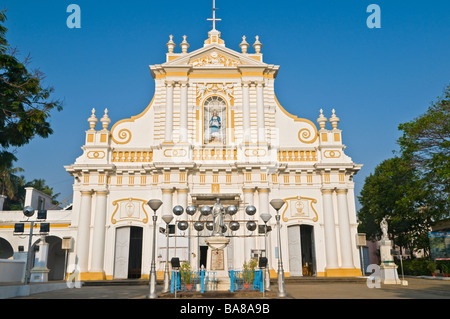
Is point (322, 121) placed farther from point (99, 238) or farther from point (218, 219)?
point (99, 238)

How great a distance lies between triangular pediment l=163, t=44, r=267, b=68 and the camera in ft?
87.2

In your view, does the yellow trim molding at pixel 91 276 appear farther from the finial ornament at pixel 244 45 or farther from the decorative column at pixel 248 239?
the finial ornament at pixel 244 45

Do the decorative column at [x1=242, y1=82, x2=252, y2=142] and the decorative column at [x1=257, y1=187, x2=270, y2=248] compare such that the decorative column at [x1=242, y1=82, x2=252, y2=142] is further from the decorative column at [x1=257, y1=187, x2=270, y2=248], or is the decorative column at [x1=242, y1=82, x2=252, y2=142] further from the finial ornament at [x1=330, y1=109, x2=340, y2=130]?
the finial ornament at [x1=330, y1=109, x2=340, y2=130]

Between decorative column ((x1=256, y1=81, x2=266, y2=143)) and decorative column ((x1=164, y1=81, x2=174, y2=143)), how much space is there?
5.40m

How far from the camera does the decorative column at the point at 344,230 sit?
23906mm

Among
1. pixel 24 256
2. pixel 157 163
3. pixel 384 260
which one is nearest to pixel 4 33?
pixel 157 163

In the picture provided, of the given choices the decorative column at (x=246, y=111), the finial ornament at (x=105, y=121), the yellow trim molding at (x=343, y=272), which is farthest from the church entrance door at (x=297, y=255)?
the finial ornament at (x=105, y=121)

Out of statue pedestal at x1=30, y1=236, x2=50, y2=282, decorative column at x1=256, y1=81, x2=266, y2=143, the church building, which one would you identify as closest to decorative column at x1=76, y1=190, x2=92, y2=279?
the church building

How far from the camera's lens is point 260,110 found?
26016mm

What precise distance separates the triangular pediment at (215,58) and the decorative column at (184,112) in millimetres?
1624

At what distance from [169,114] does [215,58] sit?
192 inches

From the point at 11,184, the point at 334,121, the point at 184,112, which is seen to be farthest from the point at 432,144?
the point at 11,184
